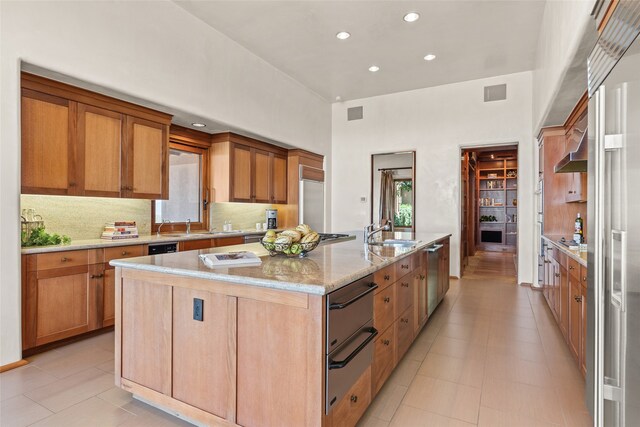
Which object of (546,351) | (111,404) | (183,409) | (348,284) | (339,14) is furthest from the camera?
(339,14)

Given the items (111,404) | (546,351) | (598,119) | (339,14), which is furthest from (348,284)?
(339,14)

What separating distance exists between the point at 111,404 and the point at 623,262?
2.77m

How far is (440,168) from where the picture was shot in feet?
20.5

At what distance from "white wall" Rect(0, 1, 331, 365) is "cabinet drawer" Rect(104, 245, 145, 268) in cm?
71

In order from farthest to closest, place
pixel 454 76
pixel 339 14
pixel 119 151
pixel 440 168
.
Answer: pixel 440 168
pixel 454 76
pixel 339 14
pixel 119 151

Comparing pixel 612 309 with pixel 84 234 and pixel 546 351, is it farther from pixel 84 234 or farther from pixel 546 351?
pixel 84 234

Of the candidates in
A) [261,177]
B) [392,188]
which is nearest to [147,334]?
[261,177]

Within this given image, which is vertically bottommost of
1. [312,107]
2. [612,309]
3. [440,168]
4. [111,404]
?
[111,404]

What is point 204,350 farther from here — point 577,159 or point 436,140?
point 436,140

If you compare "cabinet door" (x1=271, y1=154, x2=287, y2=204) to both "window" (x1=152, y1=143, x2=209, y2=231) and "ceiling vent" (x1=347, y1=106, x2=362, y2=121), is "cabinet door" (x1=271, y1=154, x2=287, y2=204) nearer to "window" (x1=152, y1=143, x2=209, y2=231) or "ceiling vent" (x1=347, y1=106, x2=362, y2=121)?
"window" (x1=152, y1=143, x2=209, y2=231)

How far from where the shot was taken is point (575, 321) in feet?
8.32

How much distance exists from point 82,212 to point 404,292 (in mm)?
3384

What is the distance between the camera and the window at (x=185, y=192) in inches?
185

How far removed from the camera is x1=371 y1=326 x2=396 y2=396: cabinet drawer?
2.01m
